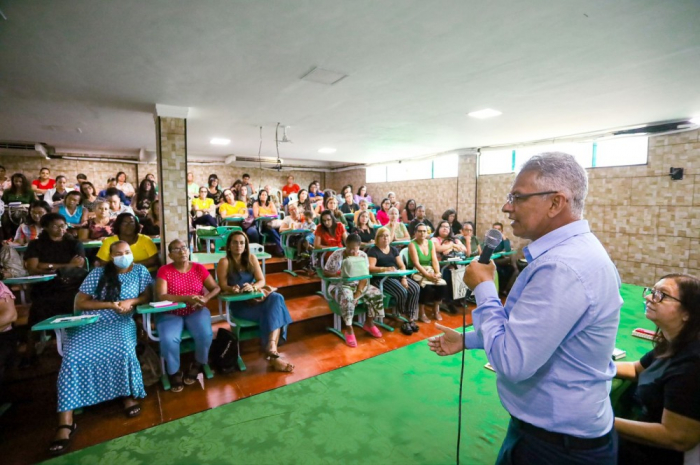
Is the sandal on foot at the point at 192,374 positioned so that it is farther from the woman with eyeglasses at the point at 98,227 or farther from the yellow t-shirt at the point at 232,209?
the yellow t-shirt at the point at 232,209

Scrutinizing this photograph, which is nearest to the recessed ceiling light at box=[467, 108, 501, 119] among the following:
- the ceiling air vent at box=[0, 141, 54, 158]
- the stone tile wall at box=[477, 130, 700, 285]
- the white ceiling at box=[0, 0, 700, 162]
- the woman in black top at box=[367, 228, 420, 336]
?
the white ceiling at box=[0, 0, 700, 162]

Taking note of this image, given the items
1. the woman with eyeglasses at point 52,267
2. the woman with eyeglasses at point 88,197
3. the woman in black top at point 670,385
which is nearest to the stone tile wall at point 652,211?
the woman in black top at point 670,385

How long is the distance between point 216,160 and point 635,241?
10693 millimetres

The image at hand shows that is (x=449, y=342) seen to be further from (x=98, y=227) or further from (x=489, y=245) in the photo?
(x=98, y=227)

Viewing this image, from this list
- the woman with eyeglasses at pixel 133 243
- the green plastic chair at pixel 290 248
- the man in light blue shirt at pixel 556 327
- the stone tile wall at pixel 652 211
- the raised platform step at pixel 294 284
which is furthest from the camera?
the green plastic chair at pixel 290 248

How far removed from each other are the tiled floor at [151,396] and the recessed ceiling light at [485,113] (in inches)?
127

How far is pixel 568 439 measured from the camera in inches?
39.0

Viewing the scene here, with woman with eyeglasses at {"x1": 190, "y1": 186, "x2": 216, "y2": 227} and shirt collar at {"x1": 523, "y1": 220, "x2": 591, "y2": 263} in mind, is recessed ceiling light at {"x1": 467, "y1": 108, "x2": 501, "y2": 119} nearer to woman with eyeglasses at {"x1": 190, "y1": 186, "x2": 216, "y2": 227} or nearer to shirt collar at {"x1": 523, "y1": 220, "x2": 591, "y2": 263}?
shirt collar at {"x1": 523, "y1": 220, "x2": 591, "y2": 263}

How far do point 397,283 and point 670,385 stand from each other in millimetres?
3311

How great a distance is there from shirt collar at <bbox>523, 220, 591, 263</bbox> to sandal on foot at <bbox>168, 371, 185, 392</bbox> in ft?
10.9

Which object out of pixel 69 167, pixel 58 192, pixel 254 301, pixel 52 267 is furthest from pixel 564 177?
pixel 69 167

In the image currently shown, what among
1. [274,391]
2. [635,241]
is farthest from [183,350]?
[635,241]

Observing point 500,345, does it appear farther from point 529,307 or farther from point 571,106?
point 571,106

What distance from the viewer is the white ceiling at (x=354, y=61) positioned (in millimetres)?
2186
